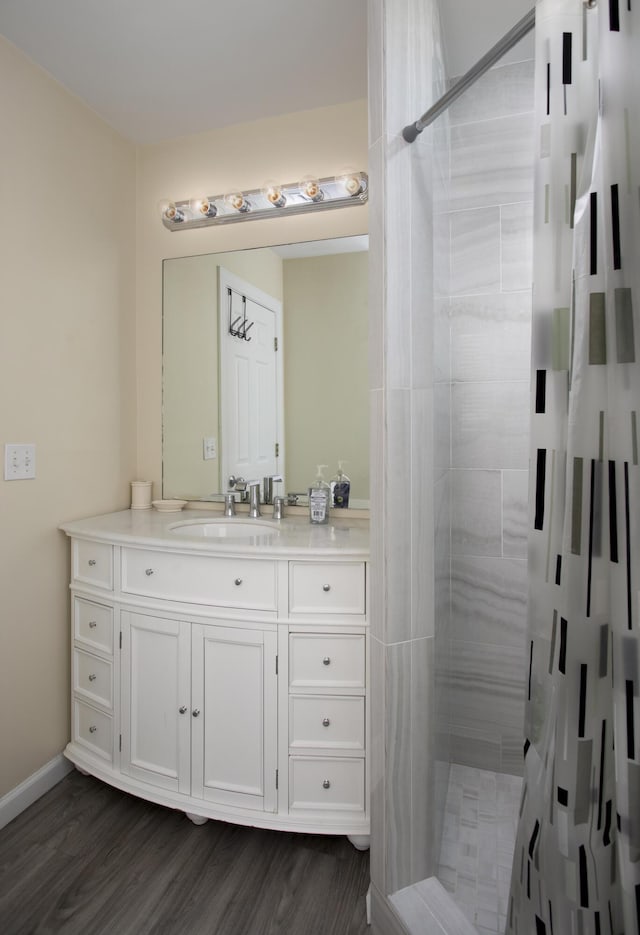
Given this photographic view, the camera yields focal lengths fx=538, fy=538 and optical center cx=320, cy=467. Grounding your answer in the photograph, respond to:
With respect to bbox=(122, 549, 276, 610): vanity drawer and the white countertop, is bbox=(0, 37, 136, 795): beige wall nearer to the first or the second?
the white countertop

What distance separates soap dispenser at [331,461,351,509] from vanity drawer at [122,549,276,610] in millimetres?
553

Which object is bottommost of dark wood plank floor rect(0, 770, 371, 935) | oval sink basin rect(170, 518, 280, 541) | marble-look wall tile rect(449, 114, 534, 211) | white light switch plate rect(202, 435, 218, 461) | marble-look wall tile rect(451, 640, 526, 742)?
dark wood plank floor rect(0, 770, 371, 935)

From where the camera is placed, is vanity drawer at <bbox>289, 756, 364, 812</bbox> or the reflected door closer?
vanity drawer at <bbox>289, 756, 364, 812</bbox>

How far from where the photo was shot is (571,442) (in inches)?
30.6

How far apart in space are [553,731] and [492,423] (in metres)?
1.23

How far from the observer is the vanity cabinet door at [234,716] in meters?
1.63

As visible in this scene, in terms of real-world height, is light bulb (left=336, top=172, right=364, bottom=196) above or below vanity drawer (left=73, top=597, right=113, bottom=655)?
above

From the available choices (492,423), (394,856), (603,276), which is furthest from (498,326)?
(394,856)

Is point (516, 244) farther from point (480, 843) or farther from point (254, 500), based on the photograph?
point (480, 843)

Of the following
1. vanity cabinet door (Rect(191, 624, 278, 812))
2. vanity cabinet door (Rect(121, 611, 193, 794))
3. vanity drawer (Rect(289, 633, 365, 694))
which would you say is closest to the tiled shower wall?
vanity drawer (Rect(289, 633, 365, 694))

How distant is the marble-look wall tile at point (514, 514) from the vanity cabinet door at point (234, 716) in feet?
2.87

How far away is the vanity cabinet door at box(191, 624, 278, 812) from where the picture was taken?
1631 millimetres

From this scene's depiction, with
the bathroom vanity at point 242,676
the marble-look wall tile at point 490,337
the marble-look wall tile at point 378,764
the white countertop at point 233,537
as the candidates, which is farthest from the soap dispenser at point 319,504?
the marble-look wall tile at point 378,764

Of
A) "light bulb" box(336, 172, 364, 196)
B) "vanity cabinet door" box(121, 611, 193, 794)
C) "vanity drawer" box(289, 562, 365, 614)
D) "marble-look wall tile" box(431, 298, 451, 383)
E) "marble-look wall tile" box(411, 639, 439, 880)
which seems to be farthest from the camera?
"light bulb" box(336, 172, 364, 196)
